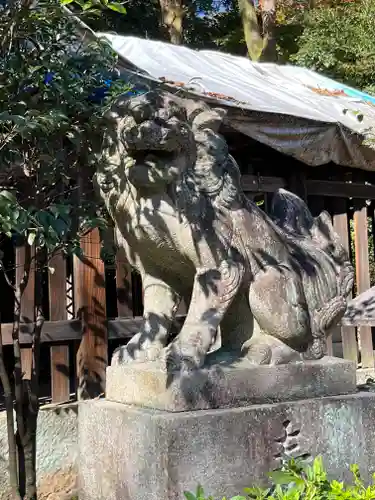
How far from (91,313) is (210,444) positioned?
2218mm

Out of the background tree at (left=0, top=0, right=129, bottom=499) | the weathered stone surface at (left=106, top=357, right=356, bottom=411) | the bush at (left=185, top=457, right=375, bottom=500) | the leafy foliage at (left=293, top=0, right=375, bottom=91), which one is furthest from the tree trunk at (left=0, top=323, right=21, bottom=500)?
the leafy foliage at (left=293, top=0, right=375, bottom=91)

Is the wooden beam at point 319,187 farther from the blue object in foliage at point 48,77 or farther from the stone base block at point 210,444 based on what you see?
the stone base block at point 210,444

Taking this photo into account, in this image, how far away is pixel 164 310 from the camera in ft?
10.2

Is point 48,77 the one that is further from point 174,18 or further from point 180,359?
point 174,18

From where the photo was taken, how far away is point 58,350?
4.64 m

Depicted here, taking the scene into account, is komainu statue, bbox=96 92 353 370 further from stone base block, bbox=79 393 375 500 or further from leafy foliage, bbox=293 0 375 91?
leafy foliage, bbox=293 0 375 91

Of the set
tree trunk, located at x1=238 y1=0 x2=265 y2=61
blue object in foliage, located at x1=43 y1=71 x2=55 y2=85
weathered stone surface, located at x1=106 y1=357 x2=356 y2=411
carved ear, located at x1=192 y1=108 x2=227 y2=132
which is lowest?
weathered stone surface, located at x1=106 y1=357 x2=356 y2=411

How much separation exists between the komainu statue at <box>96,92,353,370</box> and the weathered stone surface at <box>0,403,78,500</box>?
1.61 meters

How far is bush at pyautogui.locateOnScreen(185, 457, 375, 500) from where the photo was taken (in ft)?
7.29

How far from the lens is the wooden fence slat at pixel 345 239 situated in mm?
6691

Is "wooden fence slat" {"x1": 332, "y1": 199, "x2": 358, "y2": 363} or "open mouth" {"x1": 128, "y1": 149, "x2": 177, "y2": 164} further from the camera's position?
"wooden fence slat" {"x1": 332, "y1": 199, "x2": 358, "y2": 363}

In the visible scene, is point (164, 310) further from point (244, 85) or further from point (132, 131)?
point (244, 85)

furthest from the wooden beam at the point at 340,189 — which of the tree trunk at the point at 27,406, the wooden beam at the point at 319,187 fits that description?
the tree trunk at the point at 27,406

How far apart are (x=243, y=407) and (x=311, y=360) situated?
49 cm
